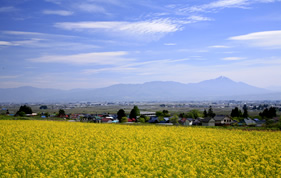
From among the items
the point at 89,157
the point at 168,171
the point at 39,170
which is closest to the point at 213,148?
the point at 168,171

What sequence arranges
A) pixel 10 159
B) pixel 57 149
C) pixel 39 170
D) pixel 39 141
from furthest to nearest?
pixel 39 141
pixel 57 149
pixel 10 159
pixel 39 170

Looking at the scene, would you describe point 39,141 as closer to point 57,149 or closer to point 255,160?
point 57,149

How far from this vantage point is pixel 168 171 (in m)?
11.0

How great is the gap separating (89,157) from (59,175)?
285 centimetres

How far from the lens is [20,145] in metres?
16.2

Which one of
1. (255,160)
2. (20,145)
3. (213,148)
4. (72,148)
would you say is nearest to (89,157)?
(72,148)

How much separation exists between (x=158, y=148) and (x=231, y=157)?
13.4 feet

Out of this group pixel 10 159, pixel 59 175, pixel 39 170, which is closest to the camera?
pixel 59 175

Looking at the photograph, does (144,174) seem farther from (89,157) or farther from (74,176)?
(89,157)

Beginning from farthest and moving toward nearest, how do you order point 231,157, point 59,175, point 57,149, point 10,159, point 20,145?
point 20,145 → point 57,149 → point 231,157 → point 10,159 → point 59,175

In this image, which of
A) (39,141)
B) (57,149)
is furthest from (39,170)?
(39,141)

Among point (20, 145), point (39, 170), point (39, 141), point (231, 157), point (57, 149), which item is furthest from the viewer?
point (39, 141)

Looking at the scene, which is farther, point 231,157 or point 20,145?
point 20,145

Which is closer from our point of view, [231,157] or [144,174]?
[144,174]
